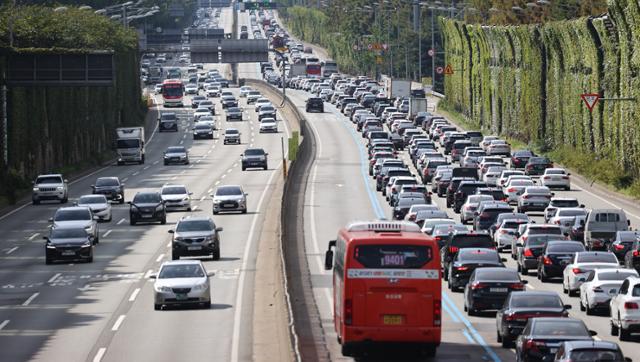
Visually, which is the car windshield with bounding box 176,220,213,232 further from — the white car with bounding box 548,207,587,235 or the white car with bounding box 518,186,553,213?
the white car with bounding box 518,186,553,213

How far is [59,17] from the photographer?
448 ft

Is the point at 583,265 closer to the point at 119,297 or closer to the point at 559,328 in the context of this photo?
the point at 119,297

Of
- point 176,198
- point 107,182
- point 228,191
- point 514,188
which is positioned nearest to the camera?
point 228,191

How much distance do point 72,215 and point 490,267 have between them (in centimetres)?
2755

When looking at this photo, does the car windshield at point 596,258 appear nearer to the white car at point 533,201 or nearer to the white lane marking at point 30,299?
the white lane marking at point 30,299

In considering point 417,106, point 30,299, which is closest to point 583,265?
point 30,299

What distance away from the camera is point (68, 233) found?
63062 mm

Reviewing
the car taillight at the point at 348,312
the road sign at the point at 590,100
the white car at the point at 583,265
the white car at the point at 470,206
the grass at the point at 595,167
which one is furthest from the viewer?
the grass at the point at 595,167

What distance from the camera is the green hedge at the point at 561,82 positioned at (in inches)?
3750

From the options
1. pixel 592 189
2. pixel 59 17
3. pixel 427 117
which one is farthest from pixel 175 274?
pixel 427 117

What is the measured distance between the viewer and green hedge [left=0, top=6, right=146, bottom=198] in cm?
10694

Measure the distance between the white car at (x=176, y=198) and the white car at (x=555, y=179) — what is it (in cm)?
2080

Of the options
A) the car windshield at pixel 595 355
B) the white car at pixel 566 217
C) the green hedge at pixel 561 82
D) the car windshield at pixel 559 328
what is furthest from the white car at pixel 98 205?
the car windshield at pixel 595 355

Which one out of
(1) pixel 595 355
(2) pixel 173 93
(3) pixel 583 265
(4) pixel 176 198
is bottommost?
(2) pixel 173 93
